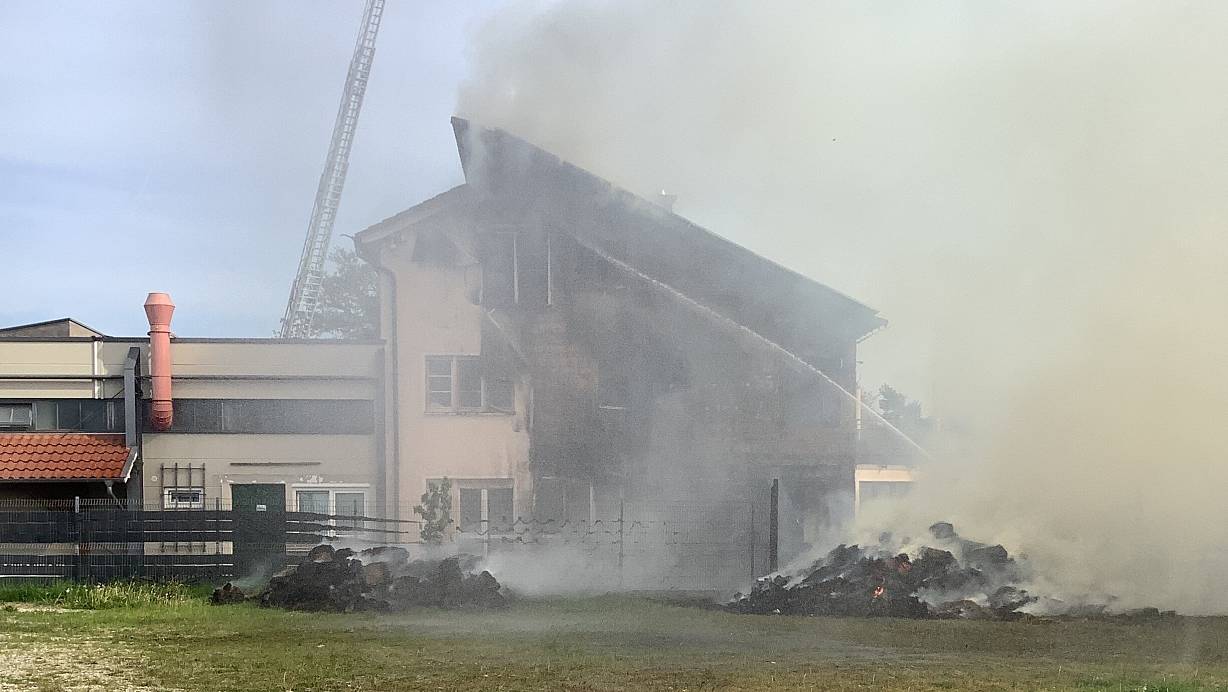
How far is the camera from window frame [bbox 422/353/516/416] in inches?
1157

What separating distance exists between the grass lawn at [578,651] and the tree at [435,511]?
7.07 m

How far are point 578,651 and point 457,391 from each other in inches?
575

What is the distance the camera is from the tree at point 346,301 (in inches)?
2138

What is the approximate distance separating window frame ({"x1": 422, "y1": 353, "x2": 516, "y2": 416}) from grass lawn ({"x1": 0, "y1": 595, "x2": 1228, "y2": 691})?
29.2ft

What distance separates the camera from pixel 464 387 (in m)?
29.7

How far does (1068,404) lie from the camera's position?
2408cm

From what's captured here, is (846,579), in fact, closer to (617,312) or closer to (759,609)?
(759,609)

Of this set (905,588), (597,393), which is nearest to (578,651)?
(905,588)

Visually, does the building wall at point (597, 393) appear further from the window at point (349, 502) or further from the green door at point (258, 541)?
the green door at point (258, 541)

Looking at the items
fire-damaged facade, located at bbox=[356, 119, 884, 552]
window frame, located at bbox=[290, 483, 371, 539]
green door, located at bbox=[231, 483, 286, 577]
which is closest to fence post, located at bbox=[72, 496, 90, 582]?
green door, located at bbox=[231, 483, 286, 577]

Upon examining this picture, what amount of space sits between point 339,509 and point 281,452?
2.11 m

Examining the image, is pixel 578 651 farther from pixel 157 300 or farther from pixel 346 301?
pixel 346 301

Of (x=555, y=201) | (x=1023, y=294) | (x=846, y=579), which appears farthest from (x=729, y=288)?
(x=846, y=579)

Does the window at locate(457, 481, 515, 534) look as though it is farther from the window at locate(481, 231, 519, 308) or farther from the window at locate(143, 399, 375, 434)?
the window at locate(481, 231, 519, 308)
